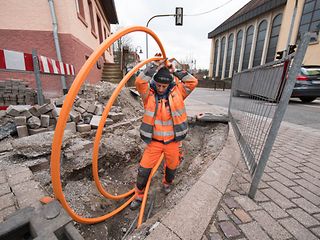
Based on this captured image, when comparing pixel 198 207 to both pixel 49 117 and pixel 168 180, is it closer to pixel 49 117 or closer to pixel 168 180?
pixel 168 180

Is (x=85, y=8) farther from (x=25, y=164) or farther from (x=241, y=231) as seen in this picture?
(x=241, y=231)

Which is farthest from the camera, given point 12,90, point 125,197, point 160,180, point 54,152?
point 12,90

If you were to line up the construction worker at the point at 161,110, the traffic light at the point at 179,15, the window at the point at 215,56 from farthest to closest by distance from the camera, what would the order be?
the window at the point at 215,56 < the traffic light at the point at 179,15 < the construction worker at the point at 161,110

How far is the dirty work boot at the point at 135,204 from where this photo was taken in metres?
2.35

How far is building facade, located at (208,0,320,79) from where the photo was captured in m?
14.9

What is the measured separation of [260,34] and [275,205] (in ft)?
92.0

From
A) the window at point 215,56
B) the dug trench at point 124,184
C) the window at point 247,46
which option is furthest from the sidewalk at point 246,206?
the window at point 215,56

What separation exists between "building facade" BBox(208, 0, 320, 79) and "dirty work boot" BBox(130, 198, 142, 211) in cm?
1574

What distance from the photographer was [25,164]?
7.44 feet

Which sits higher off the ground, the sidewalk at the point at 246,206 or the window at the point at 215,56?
the window at the point at 215,56

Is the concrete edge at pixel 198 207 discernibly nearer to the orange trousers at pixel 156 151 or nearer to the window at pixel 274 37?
the orange trousers at pixel 156 151

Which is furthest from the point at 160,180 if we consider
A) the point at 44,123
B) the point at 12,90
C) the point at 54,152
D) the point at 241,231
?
the point at 12,90

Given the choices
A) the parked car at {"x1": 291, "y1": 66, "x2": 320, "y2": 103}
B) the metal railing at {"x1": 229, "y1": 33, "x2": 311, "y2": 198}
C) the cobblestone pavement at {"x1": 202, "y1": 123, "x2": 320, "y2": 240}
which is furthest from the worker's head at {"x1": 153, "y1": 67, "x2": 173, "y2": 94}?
the parked car at {"x1": 291, "y1": 66, "x2": 320, "y2": 103}

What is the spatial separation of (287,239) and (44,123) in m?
3.86
